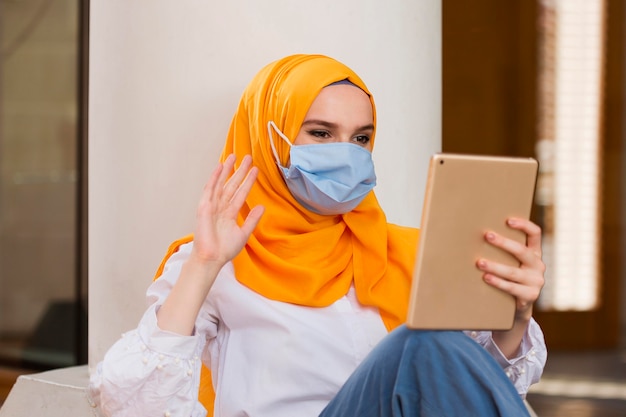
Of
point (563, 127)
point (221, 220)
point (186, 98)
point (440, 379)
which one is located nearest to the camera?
point (440, 379)

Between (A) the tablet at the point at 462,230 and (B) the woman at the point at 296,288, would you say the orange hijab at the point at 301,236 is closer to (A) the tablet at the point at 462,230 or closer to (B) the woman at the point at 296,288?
(B) the woman at the point at 296,288

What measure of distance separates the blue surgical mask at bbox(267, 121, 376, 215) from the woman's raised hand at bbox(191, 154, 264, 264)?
13 cm

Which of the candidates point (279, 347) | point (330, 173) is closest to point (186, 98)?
point (330, 173)

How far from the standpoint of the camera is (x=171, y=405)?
150 centimetres

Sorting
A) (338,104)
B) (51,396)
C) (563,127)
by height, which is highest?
(563,127)

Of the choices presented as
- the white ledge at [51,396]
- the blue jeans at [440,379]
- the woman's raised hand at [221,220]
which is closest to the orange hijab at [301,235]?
the woman's raised hand at [221,220]

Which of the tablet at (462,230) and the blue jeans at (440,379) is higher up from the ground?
the tablet at (462,230)

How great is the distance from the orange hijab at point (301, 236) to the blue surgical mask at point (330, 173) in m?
0.04

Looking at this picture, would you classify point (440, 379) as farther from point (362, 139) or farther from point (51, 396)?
point (51, 396)

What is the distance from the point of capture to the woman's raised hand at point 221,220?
1487 millimetres

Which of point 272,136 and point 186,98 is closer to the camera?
point 272,136

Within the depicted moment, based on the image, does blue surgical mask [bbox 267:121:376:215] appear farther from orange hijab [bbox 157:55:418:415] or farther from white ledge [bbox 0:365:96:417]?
white ledge [bbox 0:365:96:417]

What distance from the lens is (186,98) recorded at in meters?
2.08

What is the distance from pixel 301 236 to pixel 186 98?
0.52 metres
